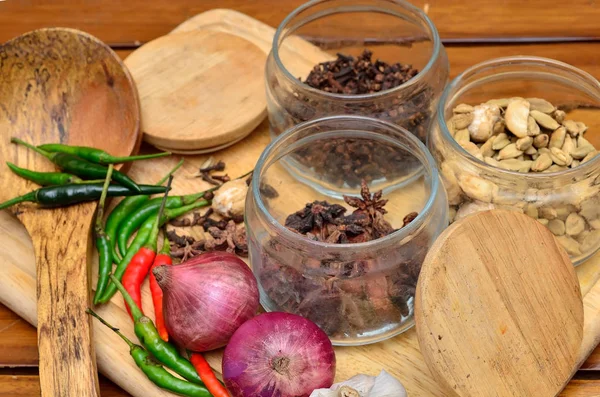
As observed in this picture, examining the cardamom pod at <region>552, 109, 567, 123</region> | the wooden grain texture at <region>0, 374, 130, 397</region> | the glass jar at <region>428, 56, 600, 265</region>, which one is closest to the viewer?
the glass jar at <region>428, 56, 600, 265</region>

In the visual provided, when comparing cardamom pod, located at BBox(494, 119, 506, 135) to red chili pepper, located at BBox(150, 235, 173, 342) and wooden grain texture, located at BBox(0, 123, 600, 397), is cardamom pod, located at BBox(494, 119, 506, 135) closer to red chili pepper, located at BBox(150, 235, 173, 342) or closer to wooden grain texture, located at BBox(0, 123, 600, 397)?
wooden grain texture, located at BBox(0, 123, 600, 397)

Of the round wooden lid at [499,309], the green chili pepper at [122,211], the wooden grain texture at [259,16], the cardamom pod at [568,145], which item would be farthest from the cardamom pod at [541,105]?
the green chili pepper at [122,211]

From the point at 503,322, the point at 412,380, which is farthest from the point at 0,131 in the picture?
the point at 503,322

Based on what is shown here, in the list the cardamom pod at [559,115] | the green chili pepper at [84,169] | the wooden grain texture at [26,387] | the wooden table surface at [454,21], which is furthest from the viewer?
the wooden table surface at [454,21]

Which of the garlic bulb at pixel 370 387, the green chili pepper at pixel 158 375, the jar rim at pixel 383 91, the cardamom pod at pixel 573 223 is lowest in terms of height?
the green chili pepper at pixel 158 375

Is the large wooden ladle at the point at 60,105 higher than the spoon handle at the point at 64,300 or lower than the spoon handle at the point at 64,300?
higher

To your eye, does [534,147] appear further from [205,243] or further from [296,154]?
[205,243]

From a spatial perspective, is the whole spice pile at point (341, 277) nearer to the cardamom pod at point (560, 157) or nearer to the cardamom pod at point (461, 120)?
the cardamom pod at point (461, 120)

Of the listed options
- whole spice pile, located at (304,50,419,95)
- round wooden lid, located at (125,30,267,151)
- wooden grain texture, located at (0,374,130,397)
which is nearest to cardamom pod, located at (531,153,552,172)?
whole spice pile, located at (304,50,419,95)
